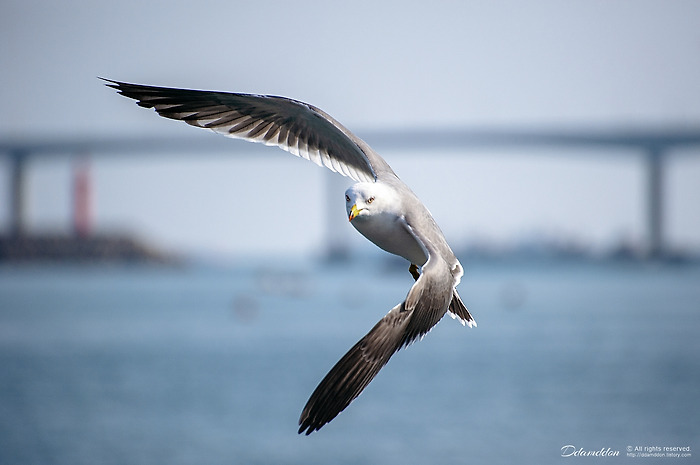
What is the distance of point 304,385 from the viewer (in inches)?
827

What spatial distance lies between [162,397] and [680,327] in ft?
64.5

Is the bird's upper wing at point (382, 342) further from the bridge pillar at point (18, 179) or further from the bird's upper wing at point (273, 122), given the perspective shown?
the bridge pillar at point (18, 179)

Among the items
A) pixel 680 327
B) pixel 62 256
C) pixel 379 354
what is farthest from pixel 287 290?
pixel 379 354

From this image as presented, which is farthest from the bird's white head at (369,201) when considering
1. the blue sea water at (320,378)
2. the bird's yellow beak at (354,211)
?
the blue sea water at (320,378)

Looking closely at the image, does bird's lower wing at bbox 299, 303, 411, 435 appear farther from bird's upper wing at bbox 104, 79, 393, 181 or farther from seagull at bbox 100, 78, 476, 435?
bird's upper wing at bbox 104, 79, 393, 181

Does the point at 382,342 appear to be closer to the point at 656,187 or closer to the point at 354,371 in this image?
the point at 354,371

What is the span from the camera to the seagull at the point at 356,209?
284 cm

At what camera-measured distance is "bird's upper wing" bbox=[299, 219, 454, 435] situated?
108 inches

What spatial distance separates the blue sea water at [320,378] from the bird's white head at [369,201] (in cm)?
1222

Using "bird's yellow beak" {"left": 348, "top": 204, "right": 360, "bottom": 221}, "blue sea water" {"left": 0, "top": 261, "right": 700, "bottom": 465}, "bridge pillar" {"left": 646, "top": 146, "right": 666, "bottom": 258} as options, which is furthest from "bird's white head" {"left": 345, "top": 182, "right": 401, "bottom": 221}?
"bridge pillar" {"left": 646, "top": 146, "right": 666, "bottom": 258}

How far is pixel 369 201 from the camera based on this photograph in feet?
10.3

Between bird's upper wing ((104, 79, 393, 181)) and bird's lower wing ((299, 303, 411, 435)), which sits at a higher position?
bird's upper wing ((104, 79, 393, 181))

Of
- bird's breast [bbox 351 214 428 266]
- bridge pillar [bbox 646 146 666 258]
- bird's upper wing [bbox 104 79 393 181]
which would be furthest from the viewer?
bridge pillar [bbox 646 146 666 258]

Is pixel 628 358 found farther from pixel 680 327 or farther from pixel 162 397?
pixel 162 397
